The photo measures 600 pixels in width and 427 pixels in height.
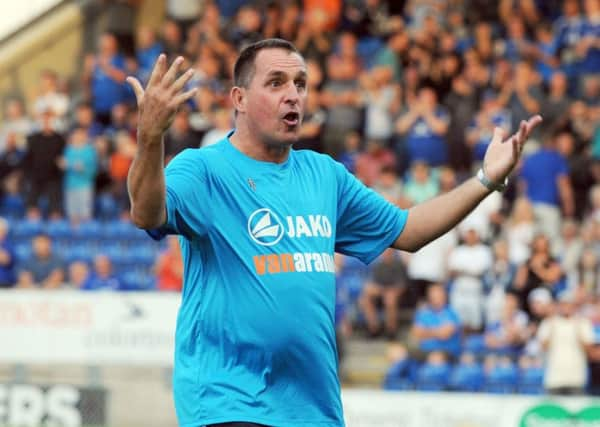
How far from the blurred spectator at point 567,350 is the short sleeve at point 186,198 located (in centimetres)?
896

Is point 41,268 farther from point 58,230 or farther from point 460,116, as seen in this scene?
point 460,116

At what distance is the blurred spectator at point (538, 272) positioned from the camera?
47.0 feet

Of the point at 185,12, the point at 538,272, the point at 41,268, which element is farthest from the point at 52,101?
the point at 538,272

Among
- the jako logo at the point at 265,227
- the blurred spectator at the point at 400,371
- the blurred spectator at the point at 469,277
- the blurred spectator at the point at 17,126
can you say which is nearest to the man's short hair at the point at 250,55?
the jako logo at the point at 265,227

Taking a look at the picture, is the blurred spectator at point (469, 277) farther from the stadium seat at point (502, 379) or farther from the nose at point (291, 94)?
the nose at point (291, 94)

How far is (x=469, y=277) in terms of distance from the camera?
49.2ft

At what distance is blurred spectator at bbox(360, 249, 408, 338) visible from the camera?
1570 cm

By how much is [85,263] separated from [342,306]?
11.1 feet

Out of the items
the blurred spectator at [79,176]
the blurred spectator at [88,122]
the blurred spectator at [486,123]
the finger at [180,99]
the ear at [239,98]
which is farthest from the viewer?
the blurred spectator at [88,122]

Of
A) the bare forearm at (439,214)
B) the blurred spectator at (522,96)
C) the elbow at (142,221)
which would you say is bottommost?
the elbow at (142,221)

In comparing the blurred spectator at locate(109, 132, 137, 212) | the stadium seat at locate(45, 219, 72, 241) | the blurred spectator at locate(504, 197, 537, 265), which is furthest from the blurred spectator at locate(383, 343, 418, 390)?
the stadium seat at locate(45, 219, 72, 241)

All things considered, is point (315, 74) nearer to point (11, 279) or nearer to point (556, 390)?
point (11, 279)

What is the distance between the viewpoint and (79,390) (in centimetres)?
1455

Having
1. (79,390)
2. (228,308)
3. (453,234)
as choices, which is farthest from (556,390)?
(228,308)
